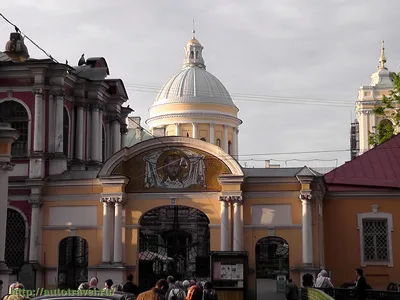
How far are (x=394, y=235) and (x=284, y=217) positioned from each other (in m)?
5.11

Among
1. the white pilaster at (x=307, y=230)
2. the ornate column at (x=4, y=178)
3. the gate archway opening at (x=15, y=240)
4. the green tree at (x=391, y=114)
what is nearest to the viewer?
the ornate column at (x=4, y=178)

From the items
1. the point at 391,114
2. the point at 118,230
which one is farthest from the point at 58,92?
the point at 391,114

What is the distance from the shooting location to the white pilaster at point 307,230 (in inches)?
1145

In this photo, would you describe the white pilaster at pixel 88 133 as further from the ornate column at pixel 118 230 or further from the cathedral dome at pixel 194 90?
the cathedral dome at pixel 194 90

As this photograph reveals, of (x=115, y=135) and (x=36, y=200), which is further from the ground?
(x=115, y=135)

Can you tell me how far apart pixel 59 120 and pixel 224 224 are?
833 centimetres

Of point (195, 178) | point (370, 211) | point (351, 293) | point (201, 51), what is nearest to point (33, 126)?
point (195, 178)

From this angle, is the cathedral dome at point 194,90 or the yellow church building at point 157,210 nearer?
the yellow church building at point 157,210

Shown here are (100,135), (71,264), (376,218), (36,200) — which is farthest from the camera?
(100,135)

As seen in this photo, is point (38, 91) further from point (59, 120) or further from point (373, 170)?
point (373, 170)

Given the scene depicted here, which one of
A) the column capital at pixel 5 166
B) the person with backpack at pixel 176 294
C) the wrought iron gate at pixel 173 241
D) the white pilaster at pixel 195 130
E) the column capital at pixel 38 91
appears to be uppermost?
the white pilaster at pixel 195 130

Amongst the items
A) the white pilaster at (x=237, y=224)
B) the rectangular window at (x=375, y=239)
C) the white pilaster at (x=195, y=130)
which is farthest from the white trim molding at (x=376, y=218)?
the white pilaster at (x=195, y=130)

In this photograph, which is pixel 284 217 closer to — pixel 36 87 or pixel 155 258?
pixel 155 258

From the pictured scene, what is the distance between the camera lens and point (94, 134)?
3638 centimetres
